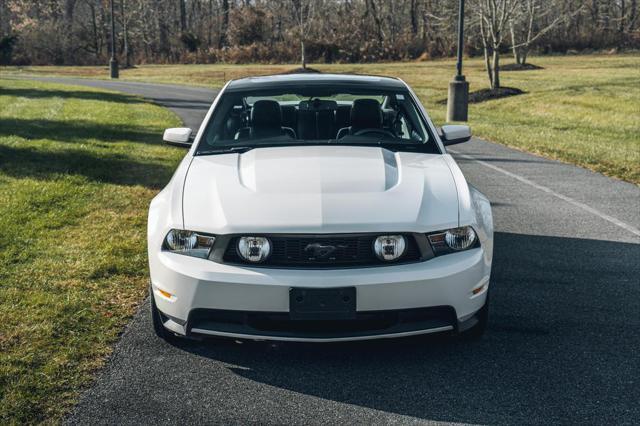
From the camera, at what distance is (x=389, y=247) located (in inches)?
156

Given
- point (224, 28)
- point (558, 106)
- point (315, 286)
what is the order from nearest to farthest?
point (315, 286), point (558, 106), point (224, 28)

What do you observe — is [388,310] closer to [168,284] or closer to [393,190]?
[393,190]

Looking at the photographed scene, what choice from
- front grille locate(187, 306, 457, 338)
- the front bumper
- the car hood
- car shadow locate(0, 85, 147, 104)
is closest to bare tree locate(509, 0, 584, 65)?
car shadow locate(0, 85, 147, 104)

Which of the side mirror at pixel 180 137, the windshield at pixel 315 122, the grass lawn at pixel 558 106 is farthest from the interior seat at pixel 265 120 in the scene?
the grass lawn at pixel 558 106

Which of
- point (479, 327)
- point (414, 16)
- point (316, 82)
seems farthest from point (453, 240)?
point (414, 16)

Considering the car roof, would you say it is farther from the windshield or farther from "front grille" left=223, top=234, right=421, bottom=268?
"front grille" left=223, top=234, right=421, bottom=268

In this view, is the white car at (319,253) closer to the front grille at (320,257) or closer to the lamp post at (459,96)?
the front grille at (320,257)

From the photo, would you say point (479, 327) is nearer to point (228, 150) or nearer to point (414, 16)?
point (228, 150)

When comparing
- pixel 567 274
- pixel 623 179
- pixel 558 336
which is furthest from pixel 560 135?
pixel 558 336

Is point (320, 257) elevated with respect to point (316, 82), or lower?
lower

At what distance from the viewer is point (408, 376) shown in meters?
4.04

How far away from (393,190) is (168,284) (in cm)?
128

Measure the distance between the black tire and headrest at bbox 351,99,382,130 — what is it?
6.27 feet

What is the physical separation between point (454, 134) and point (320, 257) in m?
2.39
